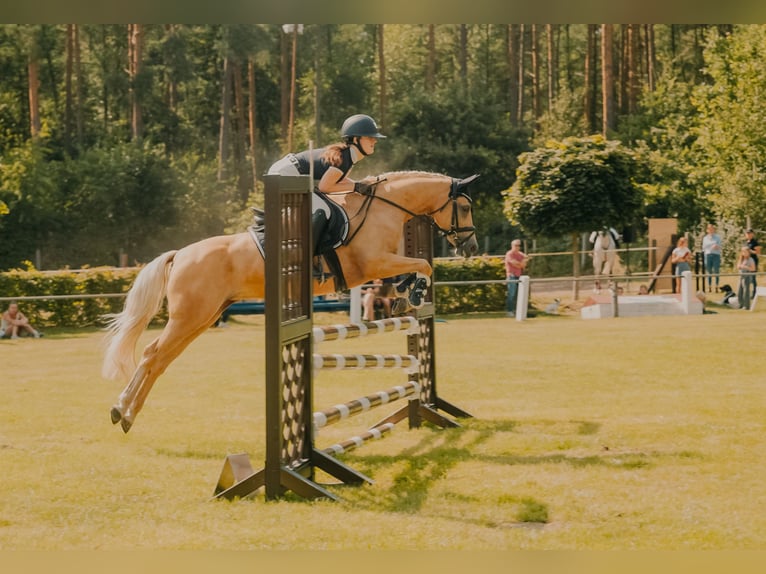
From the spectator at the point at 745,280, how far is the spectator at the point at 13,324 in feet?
33.2

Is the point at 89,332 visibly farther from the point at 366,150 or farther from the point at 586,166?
the point at 366,150

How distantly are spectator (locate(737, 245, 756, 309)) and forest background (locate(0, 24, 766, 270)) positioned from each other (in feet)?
9.64

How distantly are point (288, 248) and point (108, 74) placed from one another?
93.8 feet

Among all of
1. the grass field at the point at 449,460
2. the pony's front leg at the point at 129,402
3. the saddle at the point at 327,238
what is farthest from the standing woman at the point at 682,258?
the pony's front leg at the point at 129,402

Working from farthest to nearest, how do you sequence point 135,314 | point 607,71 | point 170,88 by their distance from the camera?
point 170,88, point 607,71, point 135,314

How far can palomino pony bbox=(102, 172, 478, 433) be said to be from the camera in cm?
628

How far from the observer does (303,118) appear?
3459 centimetres

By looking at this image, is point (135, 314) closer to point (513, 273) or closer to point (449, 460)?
point (449, 460)

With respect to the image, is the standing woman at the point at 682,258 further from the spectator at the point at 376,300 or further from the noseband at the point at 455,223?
the noseband at the point at 455,223

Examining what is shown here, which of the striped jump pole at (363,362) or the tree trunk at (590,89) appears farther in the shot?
the tree trunk at (590,89)

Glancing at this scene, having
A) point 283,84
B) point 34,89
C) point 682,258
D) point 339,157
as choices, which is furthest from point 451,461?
point 283,84

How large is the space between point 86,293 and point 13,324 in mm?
2044

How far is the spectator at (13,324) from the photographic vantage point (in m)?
14.3

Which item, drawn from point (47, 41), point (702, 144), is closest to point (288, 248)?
point (702, 144)
